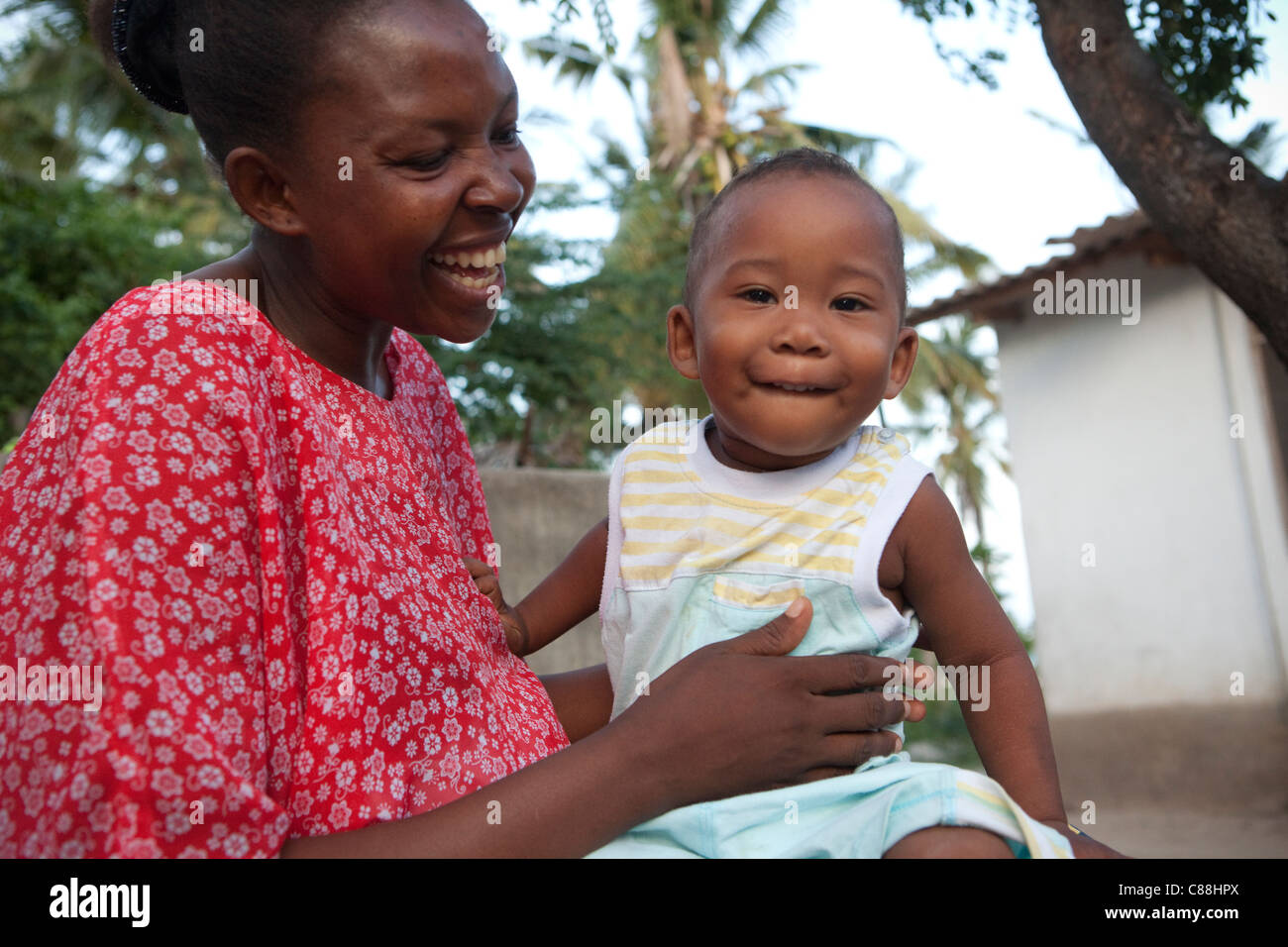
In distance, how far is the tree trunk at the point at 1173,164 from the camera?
429 centimetres

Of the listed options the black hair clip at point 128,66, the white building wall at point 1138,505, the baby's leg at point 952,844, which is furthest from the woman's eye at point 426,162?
the white building wall at point 1138,505

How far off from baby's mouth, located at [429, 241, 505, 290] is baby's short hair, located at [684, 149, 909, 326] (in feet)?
1.11

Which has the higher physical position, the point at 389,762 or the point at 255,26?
the point at 255,26

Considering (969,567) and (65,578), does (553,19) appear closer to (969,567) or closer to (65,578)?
(969,567)

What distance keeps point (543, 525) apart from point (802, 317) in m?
4.94

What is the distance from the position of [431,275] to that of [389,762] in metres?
0.80

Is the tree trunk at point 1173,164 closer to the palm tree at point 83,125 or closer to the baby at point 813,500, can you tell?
the baby at point 813,500

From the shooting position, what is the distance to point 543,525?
6.71m

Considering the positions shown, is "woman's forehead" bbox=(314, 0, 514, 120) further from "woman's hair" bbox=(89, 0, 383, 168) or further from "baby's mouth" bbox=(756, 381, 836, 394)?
"baby's mouth" bbox=(756, 381, 836, 394)

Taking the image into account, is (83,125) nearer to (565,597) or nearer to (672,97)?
(672,97)

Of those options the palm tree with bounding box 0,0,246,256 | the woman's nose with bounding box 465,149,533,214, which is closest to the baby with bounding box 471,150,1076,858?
the woman's nose with bounding box 465,149,533,214

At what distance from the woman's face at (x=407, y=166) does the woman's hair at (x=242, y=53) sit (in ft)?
0.11
